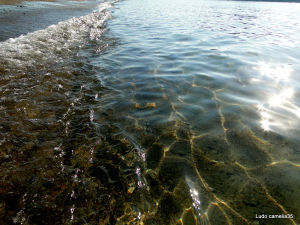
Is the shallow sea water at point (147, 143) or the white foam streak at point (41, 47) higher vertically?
the white foam streak at point (41, 47)

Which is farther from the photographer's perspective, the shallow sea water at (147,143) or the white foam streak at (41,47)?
the white foam streak at (41,47)

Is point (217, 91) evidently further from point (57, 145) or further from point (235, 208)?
point (57, 145)

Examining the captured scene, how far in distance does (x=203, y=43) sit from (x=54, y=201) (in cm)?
1010

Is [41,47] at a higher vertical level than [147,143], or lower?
higher

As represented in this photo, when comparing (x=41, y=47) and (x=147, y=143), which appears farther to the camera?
(x=41, y=47)

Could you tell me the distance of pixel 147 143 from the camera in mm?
2914

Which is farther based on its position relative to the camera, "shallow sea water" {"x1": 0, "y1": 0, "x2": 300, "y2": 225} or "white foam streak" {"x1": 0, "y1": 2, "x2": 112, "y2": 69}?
"white foam streak" {"x1": 0, "y1": 2, "x2": 112, "y2": 69}

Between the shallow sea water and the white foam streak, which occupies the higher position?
the white foam streak

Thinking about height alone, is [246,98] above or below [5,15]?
below

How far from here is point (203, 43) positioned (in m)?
9.25

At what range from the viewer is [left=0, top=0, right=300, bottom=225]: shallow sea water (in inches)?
76.9

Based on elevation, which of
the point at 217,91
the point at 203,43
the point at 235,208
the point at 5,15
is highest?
the point at 5,15

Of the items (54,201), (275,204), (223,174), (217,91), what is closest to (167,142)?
(223,174)

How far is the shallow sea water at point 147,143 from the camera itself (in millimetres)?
1953
